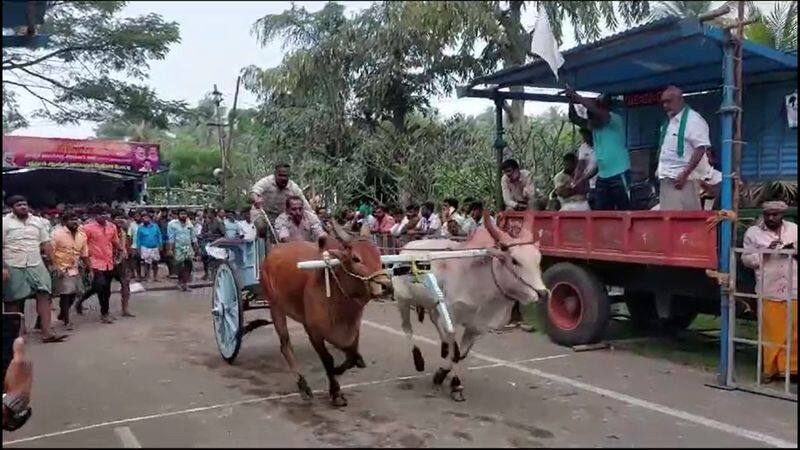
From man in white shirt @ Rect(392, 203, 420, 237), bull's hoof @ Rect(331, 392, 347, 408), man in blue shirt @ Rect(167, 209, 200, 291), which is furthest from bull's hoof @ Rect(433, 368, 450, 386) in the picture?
man in blue shirt @ Rect(167, 209, 200, 291)

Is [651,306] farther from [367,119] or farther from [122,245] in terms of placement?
[367,119]

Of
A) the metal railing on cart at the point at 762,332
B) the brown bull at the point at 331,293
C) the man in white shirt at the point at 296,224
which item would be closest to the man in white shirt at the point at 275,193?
the man in white shirt at the point at 296,224

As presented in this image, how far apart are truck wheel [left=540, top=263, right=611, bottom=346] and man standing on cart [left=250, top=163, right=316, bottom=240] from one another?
2862mm

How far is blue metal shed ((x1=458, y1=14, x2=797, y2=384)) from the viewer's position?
6.45 metres

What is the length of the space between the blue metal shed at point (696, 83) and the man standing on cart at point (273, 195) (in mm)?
3113

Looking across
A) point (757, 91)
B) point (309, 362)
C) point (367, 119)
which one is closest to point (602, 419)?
point (309, 362)

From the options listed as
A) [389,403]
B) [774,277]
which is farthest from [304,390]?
[774,277]

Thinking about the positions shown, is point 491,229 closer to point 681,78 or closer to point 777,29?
point 681,78

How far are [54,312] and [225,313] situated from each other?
577cm

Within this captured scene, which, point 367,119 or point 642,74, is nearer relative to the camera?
point 642,74

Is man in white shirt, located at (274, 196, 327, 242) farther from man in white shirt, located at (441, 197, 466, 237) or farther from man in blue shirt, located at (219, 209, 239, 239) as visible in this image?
man in blue shirt, located at (219, 209, 239, 239)

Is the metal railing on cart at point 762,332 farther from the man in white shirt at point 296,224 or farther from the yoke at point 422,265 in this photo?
the man in white shirt at point 296,224

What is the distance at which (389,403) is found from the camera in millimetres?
6059

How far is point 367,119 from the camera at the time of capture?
651 inches
